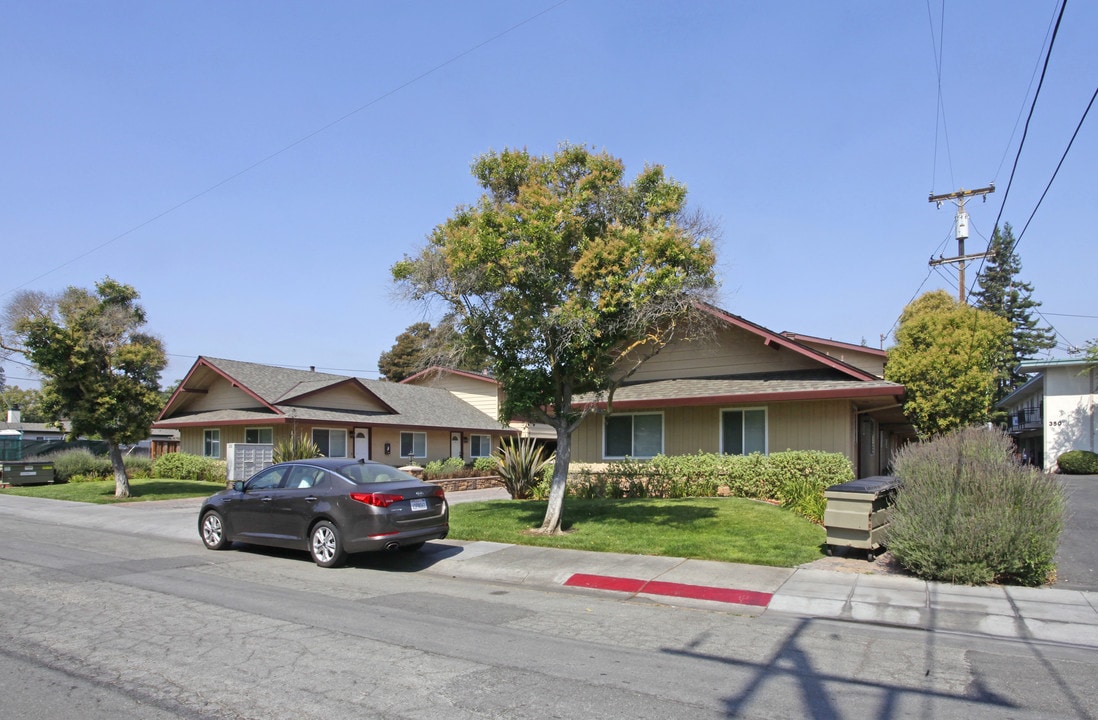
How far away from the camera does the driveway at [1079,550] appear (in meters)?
9.47

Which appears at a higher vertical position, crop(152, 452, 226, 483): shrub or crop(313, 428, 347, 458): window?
crop(313, 428, 347, 458): window

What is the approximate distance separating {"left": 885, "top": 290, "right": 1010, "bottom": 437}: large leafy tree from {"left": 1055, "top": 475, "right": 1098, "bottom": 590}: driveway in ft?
30.4

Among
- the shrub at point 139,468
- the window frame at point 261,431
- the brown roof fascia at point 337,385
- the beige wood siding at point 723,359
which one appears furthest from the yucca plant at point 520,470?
the shrub at point 139,468

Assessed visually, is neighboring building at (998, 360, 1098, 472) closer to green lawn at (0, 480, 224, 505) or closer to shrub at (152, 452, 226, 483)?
green lawn at (0, 480, 224, 505)

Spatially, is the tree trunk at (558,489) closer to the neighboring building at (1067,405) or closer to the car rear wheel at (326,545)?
the car rear wheel at (326,545)

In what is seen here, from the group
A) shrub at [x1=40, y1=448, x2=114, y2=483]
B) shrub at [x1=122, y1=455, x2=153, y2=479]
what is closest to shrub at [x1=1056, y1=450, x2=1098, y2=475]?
shrub at [x1=122, y1=455, x2=153, y2=479]

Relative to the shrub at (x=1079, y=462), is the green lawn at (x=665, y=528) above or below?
above

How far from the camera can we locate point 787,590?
901cm

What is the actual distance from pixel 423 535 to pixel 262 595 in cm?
267

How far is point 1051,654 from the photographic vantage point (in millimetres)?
6574

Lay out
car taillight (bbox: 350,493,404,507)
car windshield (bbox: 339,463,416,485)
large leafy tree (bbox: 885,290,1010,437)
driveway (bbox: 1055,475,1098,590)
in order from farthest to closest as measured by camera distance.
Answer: large leafy tree (bbox: 885,290,1010,437), car windshield (bbox: 339,463,416,485), car taillight (bbox: 350,493,404,507), driveway (bbox: 1055,475,1098,590)

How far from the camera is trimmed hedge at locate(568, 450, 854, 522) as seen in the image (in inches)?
641

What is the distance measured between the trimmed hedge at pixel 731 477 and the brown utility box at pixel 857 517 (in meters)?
4.11

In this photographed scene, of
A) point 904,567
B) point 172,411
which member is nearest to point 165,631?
point 904,567
